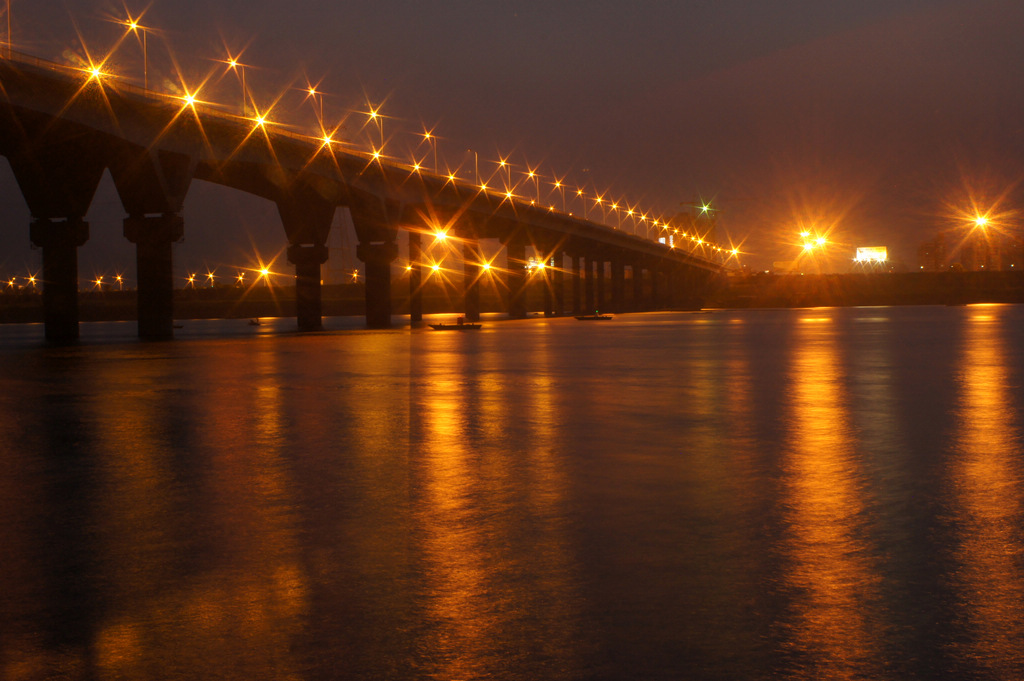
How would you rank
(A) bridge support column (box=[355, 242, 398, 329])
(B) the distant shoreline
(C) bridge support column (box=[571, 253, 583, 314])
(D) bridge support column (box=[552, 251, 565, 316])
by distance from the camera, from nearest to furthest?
(A) bridge support column (box=[355, 242, 398, 329])
(D) bridge support column (box=[552, 251, 565, 316])
(C) bridge support column (box=[571, 253, 583, 314])
(B) the distant shoreline

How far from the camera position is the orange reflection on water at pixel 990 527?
514cm

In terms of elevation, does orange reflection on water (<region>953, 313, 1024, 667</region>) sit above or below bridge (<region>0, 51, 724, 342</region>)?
below

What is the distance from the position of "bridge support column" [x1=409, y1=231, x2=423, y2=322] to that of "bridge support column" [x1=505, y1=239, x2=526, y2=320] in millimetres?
17758

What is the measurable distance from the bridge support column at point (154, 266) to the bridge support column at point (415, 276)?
3832cm

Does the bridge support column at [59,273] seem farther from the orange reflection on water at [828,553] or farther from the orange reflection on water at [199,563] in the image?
the orange reflection on water at [828,553]

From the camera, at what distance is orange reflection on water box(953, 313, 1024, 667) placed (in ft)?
16.9

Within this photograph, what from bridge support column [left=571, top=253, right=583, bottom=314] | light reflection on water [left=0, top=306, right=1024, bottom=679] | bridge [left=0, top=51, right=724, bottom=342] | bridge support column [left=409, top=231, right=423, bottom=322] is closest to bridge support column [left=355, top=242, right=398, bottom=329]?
bridge [left=0, top=51, right=724, bottom=342]

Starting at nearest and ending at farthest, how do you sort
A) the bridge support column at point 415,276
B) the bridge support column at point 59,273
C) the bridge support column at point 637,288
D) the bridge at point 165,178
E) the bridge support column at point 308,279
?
the bridge at point 165,178 → the bridge support column at point 59,273 → the bridge support column at point 308,279 → the bridge support column at point 415,276 → the bridge support column at point 637,288

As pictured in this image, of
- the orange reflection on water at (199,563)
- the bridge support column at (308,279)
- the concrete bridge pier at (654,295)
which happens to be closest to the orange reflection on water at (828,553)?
the orange reflection on water at (199,563)

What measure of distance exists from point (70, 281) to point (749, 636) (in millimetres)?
54629

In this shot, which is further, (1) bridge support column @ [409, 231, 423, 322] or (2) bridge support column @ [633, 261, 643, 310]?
(2) bridge support column @ [633, 261, 643, 310]

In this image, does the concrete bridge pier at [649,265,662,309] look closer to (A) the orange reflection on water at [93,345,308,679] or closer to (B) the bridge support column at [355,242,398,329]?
(B) the bridge support column at [355,242,398,329]

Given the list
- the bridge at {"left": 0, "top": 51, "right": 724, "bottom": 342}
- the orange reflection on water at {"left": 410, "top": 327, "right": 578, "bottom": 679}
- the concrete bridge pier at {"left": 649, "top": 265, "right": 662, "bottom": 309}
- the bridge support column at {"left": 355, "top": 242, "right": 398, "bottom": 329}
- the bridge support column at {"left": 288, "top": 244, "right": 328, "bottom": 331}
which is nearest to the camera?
the orange reflection on water at {"left": 410, "top": 327, "right": 578, "bottom": 679}

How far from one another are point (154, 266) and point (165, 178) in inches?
196
